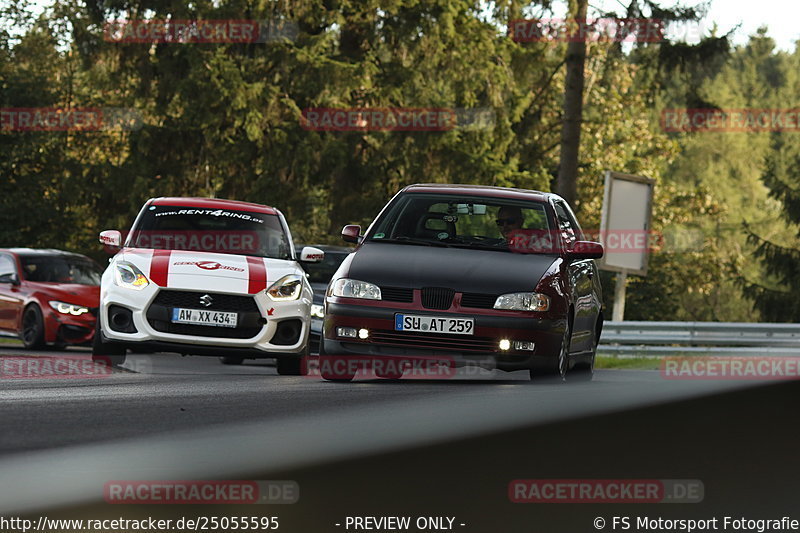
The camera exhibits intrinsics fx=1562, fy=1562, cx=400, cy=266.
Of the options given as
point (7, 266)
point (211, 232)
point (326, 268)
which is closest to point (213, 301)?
point (211, 232)

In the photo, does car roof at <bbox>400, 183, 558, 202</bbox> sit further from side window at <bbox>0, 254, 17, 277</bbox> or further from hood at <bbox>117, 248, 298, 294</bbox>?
side window at <bbox>0, 254, 17, 277</bbox>

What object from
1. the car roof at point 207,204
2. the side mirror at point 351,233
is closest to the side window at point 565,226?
the side mirror at point 351,233

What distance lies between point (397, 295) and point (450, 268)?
1.79 ft

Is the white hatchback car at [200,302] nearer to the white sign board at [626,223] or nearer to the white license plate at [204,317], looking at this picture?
the white license plate at [204,317]

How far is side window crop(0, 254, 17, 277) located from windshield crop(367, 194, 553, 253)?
981cm

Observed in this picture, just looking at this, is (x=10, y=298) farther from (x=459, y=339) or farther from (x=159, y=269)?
(x=459, y=339)

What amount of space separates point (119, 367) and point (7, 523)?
31.6ft

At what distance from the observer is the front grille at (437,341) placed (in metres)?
12.9

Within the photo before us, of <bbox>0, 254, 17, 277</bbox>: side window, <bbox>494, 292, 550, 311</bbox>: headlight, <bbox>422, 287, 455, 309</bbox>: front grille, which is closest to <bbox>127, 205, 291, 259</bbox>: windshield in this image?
<bbox>422, 287, 455, 309</bbox>: front grille

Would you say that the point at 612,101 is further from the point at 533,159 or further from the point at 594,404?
the point at 594,404

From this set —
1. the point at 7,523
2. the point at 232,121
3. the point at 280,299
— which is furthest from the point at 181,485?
the point at 232,121

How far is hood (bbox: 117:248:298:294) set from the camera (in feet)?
49.0

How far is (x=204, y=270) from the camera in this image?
594 inches

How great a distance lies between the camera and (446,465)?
27.6 ft
